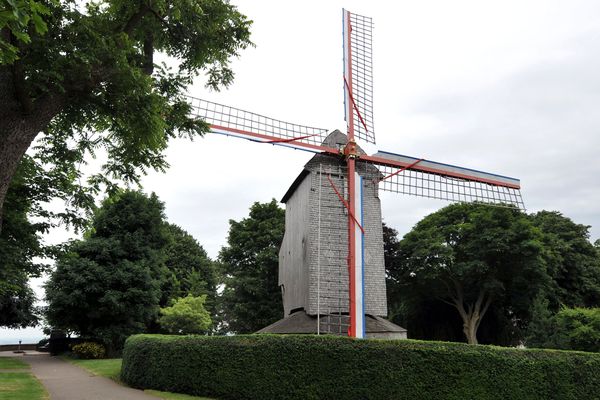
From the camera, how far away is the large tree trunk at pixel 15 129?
8.25 metres

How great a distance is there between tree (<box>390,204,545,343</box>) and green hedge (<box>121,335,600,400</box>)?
1648 cm

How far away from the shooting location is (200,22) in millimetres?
10234

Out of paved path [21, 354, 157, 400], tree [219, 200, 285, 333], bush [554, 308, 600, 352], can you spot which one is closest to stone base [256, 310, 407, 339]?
paved path [21, 354, 157, 400]

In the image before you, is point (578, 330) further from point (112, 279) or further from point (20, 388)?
point (112, 279)

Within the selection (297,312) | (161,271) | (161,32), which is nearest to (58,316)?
(161,271)

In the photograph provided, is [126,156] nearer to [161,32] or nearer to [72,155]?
[72,155]

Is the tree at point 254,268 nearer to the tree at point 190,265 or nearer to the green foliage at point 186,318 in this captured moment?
the tree at point 190,265

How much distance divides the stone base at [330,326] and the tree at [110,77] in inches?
350

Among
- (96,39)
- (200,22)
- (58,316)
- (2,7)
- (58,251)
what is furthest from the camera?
(58,316)

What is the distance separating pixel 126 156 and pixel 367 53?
1175 centimetres

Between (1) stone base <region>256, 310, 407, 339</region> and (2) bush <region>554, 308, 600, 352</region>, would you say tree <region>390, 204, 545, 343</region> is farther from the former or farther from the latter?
(1) stone base <region>256, 310, 407, 339</region>

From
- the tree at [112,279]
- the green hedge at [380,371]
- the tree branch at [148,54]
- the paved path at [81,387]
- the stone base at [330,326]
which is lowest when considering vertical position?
the paved path at [81,387]

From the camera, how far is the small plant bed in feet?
41.0

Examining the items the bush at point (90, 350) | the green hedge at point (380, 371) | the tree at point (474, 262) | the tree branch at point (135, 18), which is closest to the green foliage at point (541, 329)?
the tree at point (474, 262)
